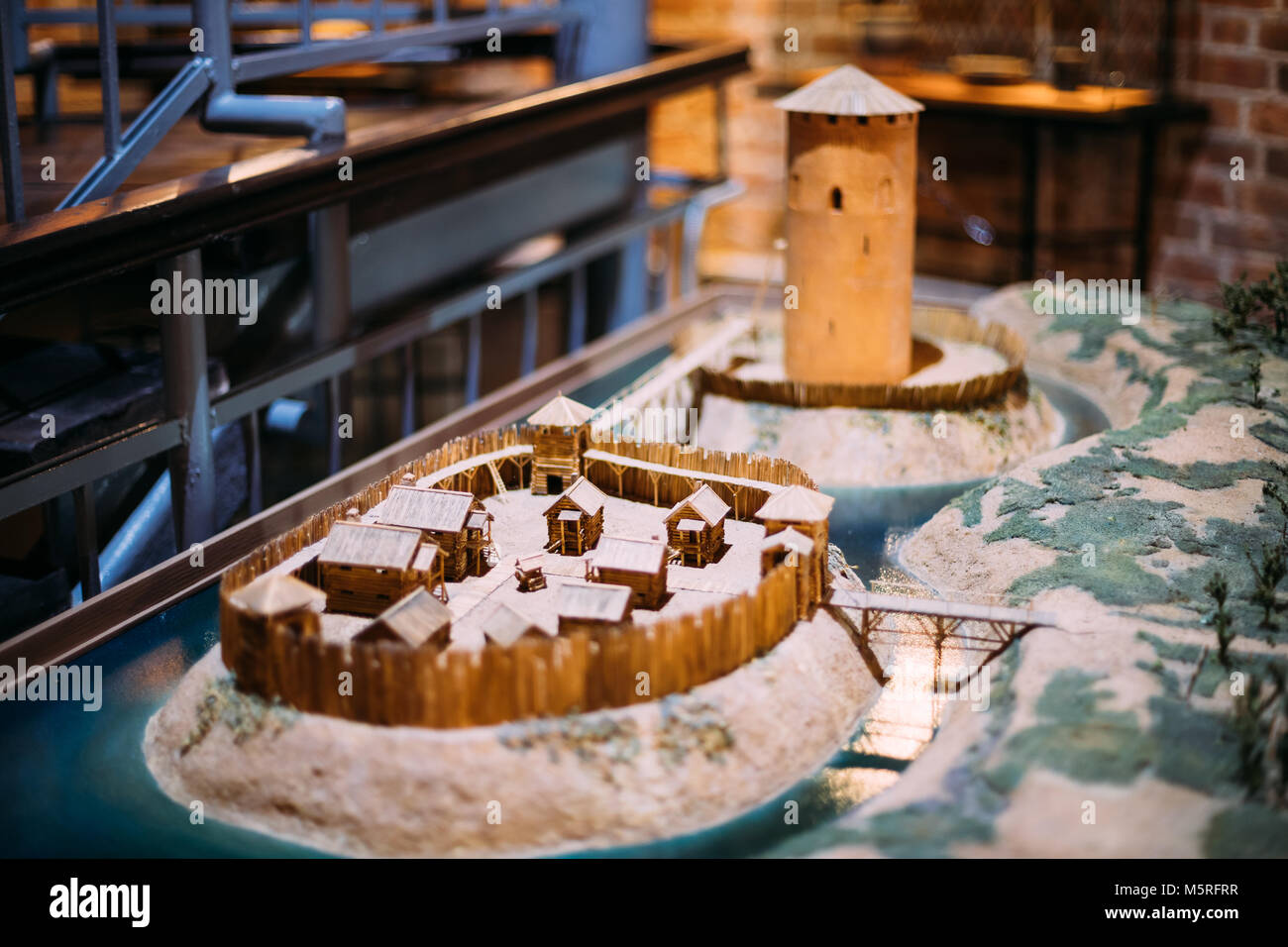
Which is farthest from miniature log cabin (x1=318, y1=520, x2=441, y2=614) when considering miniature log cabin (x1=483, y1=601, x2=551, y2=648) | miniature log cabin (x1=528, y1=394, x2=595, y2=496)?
miniature log cabin (x1=528, y1=394, x2=595, y2=496)

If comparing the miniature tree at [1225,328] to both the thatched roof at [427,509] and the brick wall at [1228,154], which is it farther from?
the thatched roof at [427,509]

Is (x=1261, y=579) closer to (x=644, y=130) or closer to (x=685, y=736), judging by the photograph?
(x=685, y=736)

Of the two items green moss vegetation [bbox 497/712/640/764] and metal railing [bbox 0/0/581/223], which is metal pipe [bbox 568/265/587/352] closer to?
metal railing [bbox 0/0/581/223]

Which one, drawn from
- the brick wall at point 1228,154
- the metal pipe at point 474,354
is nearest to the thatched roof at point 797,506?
the metal pipe at point 474,354

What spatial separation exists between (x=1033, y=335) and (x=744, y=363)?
177 inches

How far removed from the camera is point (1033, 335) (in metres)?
21.3

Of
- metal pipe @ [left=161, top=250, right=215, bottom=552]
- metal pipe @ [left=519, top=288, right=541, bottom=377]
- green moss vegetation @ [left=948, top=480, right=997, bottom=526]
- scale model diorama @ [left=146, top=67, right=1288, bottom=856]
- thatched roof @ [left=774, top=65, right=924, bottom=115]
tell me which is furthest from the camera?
metal pipe @ [left=519, top=288, right=541, bottom=377]

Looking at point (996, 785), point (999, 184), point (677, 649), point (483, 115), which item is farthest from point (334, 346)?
point (999, 184)

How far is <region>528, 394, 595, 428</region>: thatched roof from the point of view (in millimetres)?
14617

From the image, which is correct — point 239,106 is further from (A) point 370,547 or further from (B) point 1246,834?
(B) point 1246,834

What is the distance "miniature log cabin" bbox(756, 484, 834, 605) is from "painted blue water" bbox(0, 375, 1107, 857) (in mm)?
1551

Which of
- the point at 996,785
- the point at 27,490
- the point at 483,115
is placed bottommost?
the point at 996,785

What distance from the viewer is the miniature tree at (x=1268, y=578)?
12375 mm

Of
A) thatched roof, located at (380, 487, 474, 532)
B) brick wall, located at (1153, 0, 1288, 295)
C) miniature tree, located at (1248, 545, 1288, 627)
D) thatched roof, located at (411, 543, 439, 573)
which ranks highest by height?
brick wall, located at (1153, 0, 1288, 295)
